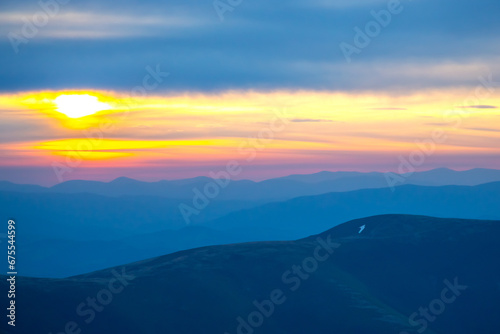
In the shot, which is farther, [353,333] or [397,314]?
[397,314]

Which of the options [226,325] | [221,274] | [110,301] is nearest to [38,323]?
[110,301]

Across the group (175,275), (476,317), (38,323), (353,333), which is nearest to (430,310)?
(476,317)

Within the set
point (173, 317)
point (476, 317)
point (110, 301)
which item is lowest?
point (476, 317)

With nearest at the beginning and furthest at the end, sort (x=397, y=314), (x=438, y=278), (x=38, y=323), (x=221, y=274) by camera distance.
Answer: (x=38, y=323) → (x=397, y=314) → (x=221, y=274) → (x=438, y=278)

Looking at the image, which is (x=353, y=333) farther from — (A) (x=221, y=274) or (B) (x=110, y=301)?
(B) (x=110, y=301)

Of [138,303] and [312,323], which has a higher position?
[138,303]

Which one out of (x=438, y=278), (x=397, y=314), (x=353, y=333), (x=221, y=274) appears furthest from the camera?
(x=438, y=278)
